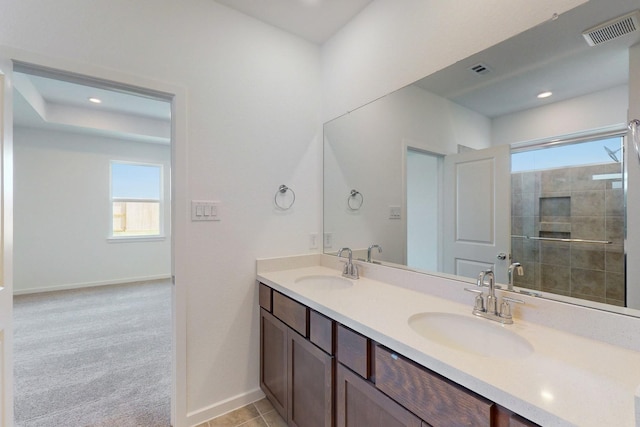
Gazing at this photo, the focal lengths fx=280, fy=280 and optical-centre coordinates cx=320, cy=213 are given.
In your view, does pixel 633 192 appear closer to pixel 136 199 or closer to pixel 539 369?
pixel 539 369

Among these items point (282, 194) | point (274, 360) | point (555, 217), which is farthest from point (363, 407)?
point (282, 194)

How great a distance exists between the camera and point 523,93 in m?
1.18

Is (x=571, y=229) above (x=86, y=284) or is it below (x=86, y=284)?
above

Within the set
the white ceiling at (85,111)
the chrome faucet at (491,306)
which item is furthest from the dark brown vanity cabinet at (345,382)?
the white ceiling at (85,111)

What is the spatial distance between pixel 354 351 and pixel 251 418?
44.0 inches

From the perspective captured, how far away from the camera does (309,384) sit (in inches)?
54.3

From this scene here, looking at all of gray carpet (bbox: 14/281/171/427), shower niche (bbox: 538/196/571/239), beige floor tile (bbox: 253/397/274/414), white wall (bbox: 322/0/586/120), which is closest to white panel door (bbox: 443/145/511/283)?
shower niche (bbox: 538/196/571/239)

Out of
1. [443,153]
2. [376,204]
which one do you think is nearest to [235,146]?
[376,204]

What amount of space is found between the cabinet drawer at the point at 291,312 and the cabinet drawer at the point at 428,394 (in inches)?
19.8

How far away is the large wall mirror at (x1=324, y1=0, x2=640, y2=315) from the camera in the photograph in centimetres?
96

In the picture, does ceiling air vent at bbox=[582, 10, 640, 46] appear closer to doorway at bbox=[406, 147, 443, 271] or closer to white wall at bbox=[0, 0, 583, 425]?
white wall at bbox=[0, 0, 583, 425]

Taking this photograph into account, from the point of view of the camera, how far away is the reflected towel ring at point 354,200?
2.03 metres

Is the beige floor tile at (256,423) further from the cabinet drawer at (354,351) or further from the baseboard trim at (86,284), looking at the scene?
the baseboard trim at (86,284)

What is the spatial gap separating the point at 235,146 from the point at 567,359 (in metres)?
1.85
